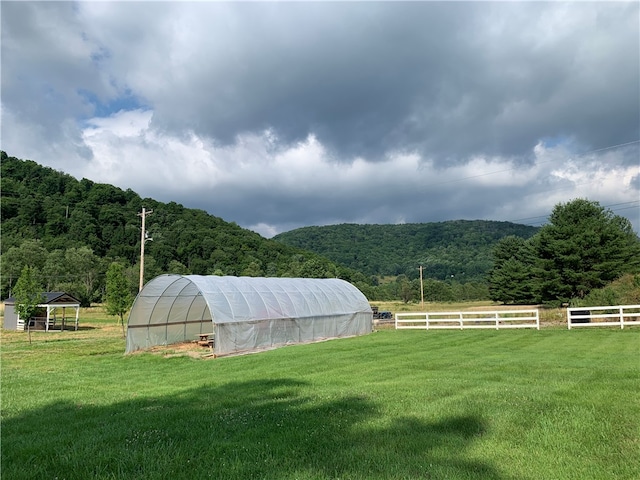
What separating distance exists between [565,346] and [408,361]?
6388mm

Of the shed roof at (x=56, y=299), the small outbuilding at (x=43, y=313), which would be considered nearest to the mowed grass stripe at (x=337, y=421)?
the small outbuilding at (x=43, y=313)

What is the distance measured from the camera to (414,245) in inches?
4392

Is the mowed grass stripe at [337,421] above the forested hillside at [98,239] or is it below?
below

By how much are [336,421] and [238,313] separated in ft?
39.3

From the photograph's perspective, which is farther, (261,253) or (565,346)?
(261,253)

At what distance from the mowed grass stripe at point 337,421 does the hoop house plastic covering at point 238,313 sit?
502 centimetres

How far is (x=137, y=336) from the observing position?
61.0ft

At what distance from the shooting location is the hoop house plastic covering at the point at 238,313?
17203 millimetres

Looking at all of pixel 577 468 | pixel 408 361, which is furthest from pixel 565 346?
pixel 577 468

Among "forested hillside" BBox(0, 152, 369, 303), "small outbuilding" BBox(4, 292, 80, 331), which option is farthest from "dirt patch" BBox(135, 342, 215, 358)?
"forested hillside" BBox(0, 152, 369, 303)

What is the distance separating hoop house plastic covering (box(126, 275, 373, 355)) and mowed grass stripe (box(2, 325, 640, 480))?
16.5ft

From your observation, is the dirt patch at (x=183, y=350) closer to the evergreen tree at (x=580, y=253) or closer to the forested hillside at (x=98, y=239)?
the evergreen tree at (x=580, y=253)

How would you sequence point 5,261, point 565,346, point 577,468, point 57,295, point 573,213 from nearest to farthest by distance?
point 577,468, point 565,346, point 57,295, point 573,213, point 5,261

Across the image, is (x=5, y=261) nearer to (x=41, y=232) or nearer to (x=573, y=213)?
(x=41, y=232)
